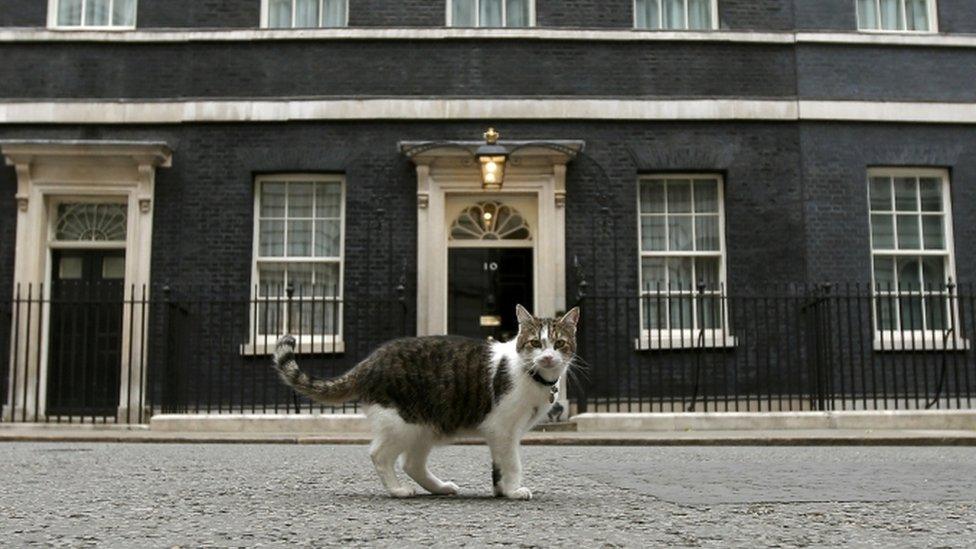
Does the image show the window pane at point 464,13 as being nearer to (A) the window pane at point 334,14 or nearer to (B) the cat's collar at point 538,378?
(A) the window pane at point 334,14

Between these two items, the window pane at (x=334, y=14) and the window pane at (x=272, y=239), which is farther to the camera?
the window pane at (x=334, y=14)

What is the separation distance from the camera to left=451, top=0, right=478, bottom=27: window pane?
1571cm

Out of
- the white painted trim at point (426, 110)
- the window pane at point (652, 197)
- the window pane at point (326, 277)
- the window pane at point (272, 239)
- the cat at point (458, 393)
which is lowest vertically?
the cat at point (458, 393)

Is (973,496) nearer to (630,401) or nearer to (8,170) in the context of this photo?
(630,401)

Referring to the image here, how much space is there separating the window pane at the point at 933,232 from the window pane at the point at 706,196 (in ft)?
10.1

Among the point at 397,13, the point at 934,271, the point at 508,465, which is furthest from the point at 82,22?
the point at 934,271

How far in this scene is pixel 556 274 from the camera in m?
14.7

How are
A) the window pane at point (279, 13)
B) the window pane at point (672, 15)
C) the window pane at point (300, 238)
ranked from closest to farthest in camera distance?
1. the window pane at point (300, 238)
2. the window pane at point (279, 13)
3. the window pane at point (672, 15)

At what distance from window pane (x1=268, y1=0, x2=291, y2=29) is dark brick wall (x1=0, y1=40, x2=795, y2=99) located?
1.69 ft

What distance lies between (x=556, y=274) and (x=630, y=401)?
2104mm

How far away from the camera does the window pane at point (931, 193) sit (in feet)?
50.8

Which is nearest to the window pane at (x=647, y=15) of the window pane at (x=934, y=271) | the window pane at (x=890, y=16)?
Answer: the window pane at (x=890, y=16)

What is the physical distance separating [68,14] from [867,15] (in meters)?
11.9

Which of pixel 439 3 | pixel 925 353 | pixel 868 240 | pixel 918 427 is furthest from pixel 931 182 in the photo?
pixel 439 3
